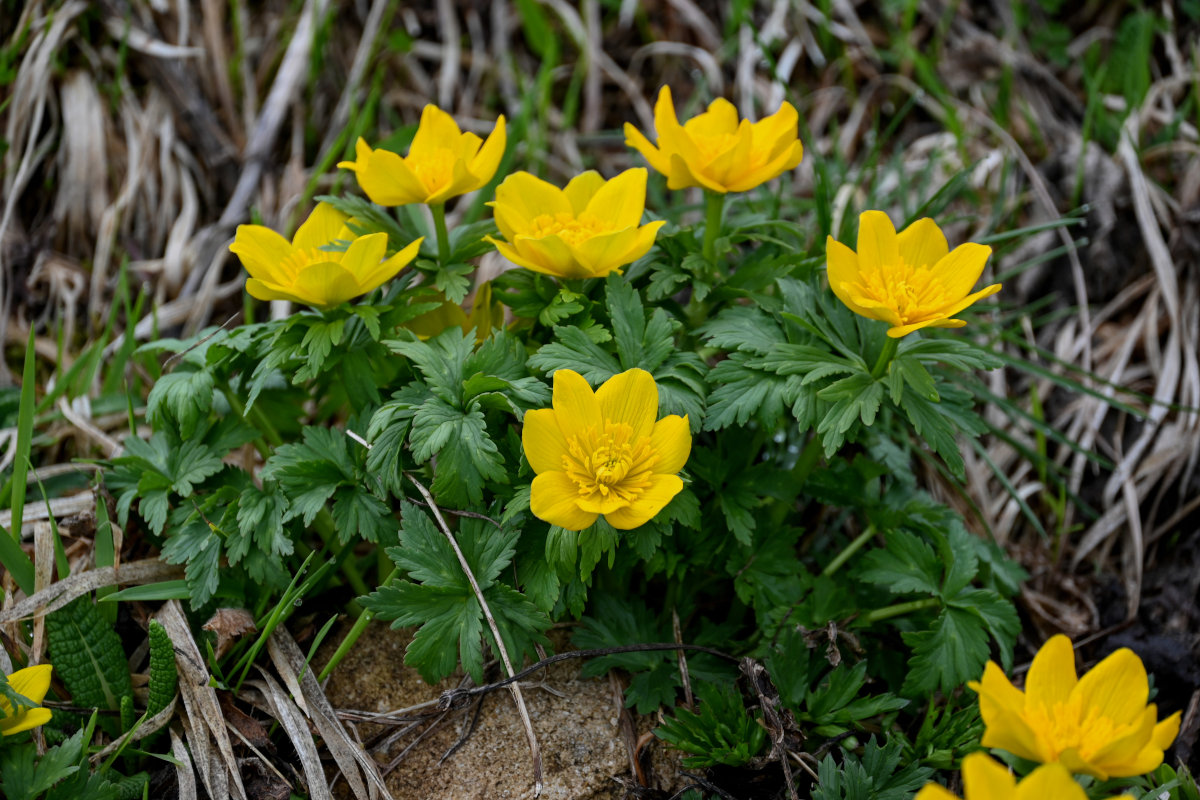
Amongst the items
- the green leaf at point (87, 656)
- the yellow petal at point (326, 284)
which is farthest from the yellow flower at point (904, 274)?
the green leaf at point (87, 656)

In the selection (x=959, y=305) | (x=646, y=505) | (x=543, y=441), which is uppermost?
(x=959, y=305)

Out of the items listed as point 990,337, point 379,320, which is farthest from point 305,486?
point 990,337

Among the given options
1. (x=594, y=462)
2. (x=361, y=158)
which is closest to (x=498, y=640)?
(x=594, y=462)

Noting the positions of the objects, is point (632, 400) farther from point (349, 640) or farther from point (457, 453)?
point (349, 640)

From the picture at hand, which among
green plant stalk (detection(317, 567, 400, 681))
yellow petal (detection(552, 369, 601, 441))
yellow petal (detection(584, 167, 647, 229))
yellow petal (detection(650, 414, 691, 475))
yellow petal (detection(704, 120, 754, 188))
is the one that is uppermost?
yellow petal (detection(704, 120, 754, 188))

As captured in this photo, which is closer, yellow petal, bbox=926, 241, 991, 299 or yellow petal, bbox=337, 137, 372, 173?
yellow petal, bbox=926, 241, 991, 299

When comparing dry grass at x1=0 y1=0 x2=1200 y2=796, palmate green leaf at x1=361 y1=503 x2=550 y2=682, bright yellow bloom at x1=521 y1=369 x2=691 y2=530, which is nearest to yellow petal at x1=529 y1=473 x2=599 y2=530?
bright yellow bloom at x1=521 y1=369 x2=691 y2=530

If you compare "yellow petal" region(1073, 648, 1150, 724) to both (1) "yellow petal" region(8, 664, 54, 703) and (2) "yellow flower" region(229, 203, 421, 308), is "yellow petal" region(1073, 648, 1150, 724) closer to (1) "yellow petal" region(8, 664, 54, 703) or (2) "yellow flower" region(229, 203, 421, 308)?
(2) "yellow flower" region(229, 203, 421, 308)
